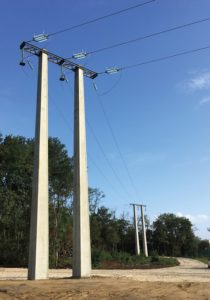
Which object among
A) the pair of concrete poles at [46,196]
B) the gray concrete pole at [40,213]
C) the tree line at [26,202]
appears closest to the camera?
the gray concrete pole at [40,213]

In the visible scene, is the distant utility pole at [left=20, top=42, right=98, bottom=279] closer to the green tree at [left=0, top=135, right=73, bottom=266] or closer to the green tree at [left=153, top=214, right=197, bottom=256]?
the green tree at [left=0, top=135, right=73, bottom=266]

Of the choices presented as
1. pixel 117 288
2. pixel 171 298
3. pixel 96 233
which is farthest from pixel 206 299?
pixel 96 233

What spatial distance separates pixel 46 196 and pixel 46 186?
0.44 metres

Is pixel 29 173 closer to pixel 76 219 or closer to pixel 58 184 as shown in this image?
pixel 58 184

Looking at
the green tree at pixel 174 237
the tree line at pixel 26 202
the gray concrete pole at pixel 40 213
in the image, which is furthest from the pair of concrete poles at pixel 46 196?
the green tree at pixel 174 237

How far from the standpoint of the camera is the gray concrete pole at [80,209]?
68.1 feet

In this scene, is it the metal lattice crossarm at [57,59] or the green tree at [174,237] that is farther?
the green tree at [174,237]

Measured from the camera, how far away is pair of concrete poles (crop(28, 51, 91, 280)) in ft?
63.6

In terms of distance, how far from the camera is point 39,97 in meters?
A: 21.5

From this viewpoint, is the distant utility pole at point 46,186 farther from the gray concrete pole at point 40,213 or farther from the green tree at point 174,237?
the green tree at point 174,237

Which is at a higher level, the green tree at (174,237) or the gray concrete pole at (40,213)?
the green tree at (174,237)

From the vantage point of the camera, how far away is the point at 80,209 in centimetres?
2100

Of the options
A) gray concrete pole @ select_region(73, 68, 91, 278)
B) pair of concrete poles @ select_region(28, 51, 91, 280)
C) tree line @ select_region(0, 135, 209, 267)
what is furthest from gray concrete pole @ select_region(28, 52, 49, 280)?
tree line @ select_region(0, 135, 209, 267)

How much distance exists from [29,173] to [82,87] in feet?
95.0
